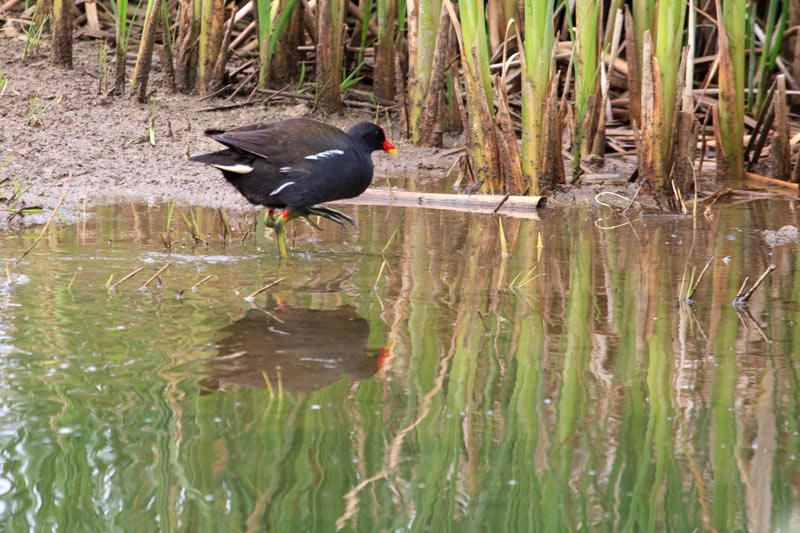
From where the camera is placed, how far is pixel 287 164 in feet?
12.9

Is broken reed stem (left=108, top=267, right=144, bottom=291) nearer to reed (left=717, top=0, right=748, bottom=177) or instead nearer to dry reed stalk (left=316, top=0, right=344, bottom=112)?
reed (left=717, top=0, right=748, bottom=177)

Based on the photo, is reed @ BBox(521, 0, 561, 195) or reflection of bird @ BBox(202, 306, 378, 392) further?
reed @ BBox(521, 0, 561, 195)

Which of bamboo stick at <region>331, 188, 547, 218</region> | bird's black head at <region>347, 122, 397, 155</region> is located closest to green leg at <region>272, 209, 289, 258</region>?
bird's black head at <region>347, 122, 397, 155</region>

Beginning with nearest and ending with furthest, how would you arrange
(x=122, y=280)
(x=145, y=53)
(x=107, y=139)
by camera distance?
(x=122, y=280) → (x=107, y=139) → (x=145, y=53)

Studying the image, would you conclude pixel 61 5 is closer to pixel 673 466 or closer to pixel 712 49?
pixel 712 49

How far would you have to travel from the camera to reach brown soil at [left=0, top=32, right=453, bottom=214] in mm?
4988

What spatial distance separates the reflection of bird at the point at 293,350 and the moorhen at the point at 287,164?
1047mm

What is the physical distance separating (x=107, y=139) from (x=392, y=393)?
3.93m

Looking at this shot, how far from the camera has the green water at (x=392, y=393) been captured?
66.5 inches

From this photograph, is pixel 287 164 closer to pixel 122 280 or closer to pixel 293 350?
pixel 122 280

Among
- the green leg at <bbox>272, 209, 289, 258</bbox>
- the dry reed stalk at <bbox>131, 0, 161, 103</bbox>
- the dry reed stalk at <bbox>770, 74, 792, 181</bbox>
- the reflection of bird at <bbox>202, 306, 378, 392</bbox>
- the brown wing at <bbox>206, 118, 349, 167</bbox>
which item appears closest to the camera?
the reflection of bird at <bbox>202, 306, 378, 392</bbox>

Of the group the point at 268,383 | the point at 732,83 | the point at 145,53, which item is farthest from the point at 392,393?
the point at 145,53

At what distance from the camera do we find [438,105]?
6.11m

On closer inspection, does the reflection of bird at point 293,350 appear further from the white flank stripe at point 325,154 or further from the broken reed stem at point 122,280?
the white flank stripe at point 325,154
